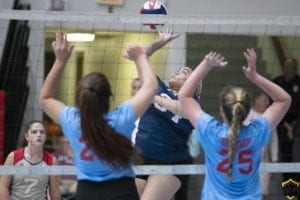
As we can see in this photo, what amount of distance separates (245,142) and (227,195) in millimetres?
318

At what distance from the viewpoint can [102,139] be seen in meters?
4.91

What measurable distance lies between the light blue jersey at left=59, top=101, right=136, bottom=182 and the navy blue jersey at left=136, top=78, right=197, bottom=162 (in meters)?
1.75

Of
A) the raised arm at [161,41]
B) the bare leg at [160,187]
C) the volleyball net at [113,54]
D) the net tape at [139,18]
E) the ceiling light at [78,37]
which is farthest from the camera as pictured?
the ceiling light at [78,37]

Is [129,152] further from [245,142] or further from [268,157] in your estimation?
[268,157]

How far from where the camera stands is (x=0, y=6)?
37.5ft

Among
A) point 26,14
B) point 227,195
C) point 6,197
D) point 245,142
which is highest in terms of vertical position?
point 26,14

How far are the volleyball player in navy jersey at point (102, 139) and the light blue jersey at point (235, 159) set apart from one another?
16.4 inches

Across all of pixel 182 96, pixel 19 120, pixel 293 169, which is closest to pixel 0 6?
pixel 19 120

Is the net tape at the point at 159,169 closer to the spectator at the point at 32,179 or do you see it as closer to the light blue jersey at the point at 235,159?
the spectator at the point at 32,179

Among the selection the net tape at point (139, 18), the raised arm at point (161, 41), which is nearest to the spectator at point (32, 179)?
the net tape at point (139, 18)

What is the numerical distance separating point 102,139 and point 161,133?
1920mm

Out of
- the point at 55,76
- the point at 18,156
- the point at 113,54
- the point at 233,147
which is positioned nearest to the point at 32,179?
the point at 18,156

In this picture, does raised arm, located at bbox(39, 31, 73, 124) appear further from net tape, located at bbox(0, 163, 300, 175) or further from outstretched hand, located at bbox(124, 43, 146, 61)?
net tape, located at bbox(0, 163, 300, 175)

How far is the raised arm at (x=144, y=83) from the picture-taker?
4996 mm
